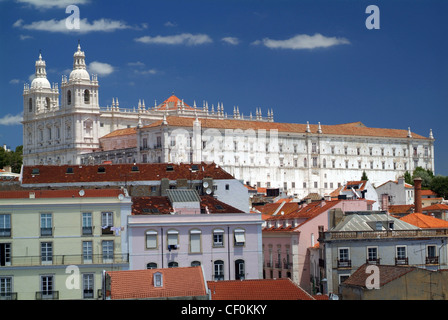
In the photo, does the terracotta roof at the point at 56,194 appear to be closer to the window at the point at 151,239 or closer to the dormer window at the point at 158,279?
the window at the point at 151,239

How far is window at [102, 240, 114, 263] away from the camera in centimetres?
2798

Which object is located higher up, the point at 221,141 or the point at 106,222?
the point at 221,141

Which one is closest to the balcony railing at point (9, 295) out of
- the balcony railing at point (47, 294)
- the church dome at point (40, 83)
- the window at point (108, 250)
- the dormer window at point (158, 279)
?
the balcony railing at point (47, 294)

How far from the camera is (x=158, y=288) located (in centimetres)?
1978

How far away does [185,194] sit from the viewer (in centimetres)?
3416

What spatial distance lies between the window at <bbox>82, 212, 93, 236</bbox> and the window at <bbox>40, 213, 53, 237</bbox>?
3.54ft

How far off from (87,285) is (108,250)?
7.48 ft

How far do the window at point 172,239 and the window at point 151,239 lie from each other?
501 mm

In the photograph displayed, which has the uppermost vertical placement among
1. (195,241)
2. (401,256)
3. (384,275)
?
(195,241)

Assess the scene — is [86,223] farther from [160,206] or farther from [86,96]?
[86,96]

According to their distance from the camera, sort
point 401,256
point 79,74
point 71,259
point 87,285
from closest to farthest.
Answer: point 87,285 → point 71,259 → point 401,256 → point 79,74

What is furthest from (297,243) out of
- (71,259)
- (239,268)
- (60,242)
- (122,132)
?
(122,132)
